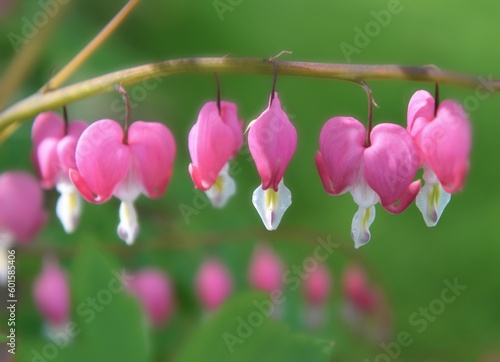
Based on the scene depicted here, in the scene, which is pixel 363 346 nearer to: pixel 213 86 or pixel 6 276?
pixel 6 276

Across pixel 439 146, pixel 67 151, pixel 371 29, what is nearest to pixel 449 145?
pixel 439 146

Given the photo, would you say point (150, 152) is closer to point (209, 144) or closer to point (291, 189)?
point (209, 144)

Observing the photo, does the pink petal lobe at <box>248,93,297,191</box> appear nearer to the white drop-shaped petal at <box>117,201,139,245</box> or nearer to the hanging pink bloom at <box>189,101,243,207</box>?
the hanging pink bloom at <box>189,101,243,207</box>

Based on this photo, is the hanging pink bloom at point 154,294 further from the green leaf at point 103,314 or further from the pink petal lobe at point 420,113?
the pink petal lobe at point 420,113

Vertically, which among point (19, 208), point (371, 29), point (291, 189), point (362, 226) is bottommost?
point (362, 226)

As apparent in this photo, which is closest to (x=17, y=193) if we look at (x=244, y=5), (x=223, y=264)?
(x=223, y=264)
